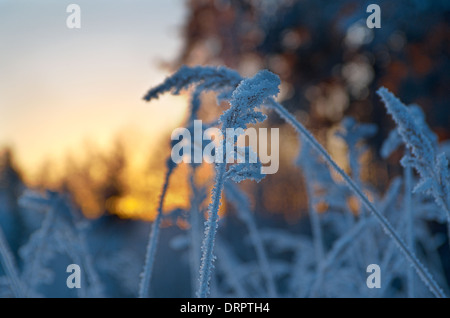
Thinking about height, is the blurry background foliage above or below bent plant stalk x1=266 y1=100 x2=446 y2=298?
above

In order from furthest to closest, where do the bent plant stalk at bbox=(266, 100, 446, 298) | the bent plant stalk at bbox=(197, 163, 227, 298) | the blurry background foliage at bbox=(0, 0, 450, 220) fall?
1. the blurry background foliage at bbox=(0, 0, 450, 220)
2. the bent plant stalk at bbox=(266, 100, 446, 298)
3. the bent plant stalk at bbox=(197, 163, 227, 298)

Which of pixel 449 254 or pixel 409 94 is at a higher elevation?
pixel 409 94

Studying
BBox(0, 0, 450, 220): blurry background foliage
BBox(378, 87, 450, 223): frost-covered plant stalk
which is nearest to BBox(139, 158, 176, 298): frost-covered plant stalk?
BBox(378, 87, 450, 223): frost-covered plant stalk

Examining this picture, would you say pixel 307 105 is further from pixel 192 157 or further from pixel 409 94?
pixel 192 157

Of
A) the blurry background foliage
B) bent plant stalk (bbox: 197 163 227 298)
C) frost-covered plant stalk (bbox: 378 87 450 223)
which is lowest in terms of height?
bent plant stalk (bbox: 197 163 227 298)

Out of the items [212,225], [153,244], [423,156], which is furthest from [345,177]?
[153,244]

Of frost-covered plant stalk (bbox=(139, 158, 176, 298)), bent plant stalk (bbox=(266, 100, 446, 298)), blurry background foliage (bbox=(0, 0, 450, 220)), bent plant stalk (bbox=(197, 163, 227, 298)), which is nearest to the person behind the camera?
bent plant stalk (bbox=(197, 163, 227, 298))

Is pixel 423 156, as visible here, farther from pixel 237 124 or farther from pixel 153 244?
pixel 153 244

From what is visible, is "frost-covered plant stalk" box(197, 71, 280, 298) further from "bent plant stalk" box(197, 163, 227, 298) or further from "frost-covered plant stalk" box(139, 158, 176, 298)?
"frost-covered plant stalk" box(139, 158, 176, 298)

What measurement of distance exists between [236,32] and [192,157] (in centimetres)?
1235

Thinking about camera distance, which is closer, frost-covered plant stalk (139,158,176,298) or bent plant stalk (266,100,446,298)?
bent plant stalk (266,100,446,298)
